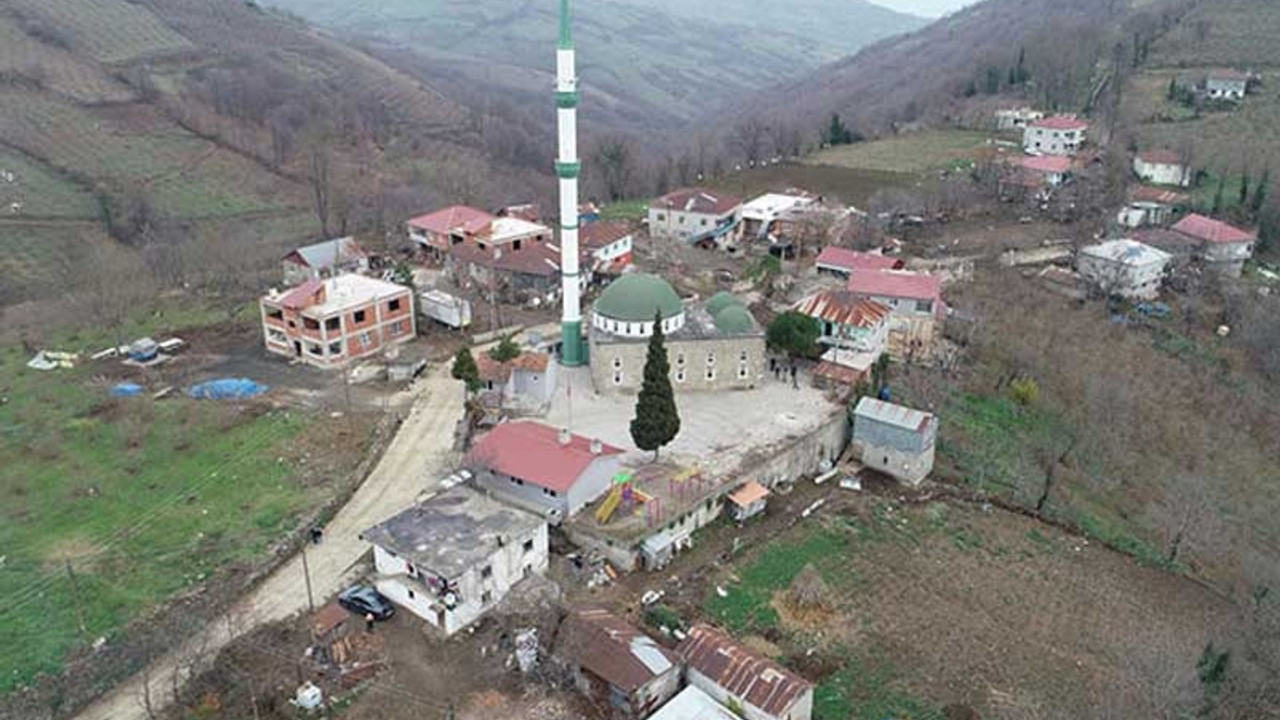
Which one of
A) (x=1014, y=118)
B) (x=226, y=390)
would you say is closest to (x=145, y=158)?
(x=226, y=390)

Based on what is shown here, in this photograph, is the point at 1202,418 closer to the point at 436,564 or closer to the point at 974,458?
the point at 974,458

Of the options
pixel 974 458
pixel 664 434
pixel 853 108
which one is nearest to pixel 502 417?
pixel 664 434

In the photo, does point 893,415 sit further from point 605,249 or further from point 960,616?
point 605,249

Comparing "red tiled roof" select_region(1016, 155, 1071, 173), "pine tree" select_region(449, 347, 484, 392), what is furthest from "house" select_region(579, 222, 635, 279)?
"red tiled roof" select_region(1016, 155, 1071, 173)

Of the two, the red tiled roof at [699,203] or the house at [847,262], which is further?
the red tiled roof at [699,203]

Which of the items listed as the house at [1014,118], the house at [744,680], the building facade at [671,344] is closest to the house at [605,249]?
the building facade at [671,344]

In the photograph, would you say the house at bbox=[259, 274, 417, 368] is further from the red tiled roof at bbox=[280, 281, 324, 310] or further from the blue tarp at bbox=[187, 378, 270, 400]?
the blue tarp at bbox=[187, 378, 270, 400]

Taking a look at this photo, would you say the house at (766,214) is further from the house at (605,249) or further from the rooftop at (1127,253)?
the rooftop at (1127,253)
